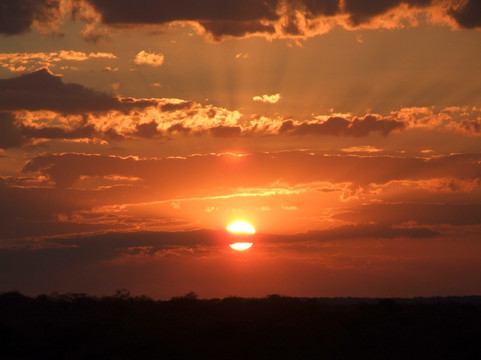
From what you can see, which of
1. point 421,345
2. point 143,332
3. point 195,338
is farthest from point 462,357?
point 143,332

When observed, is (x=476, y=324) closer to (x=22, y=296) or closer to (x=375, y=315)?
(x=375, y=315)

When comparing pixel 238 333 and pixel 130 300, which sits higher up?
pixel 130 300

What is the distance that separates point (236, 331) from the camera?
47.8 meters

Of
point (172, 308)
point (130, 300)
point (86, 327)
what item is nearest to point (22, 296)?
point (130, 300)

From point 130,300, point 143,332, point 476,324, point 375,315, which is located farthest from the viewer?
point 130,300

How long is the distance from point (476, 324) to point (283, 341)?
1503 centimetres

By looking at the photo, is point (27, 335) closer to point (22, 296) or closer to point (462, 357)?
point (22, 296)

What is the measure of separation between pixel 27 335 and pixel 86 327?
3678 mm

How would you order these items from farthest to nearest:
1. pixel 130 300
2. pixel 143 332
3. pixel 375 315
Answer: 1. pixel 130 300
2. pixel 375 315
3. pixel 143 332

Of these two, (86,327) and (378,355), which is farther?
(86,327)

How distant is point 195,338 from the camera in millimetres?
46250

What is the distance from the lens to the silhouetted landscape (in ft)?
144

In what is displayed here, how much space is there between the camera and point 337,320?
53000 mm

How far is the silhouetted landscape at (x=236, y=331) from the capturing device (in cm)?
4375
